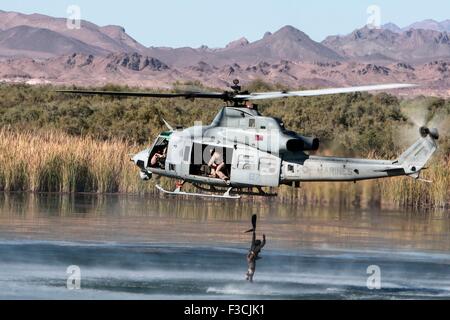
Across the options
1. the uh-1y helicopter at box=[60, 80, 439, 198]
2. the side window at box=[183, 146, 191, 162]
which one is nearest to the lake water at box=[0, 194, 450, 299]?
the uh-1y helicopter at box=[60, 80, 439, 198]

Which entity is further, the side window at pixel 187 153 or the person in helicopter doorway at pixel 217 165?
the side window at pixel 187 153

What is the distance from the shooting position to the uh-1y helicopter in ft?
89.6

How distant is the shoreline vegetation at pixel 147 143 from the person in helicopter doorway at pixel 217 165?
7.57ft

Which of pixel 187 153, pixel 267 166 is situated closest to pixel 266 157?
pixel 267 166

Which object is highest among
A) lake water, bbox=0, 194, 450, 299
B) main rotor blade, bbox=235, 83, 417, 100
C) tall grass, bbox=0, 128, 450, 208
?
main rotor blade, bbox=235, 83, 417, 100

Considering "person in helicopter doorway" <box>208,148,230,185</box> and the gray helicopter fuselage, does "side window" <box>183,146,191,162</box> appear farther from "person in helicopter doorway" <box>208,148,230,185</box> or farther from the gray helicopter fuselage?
"person in helicopter doorway" <box>208,148,230,185</box>

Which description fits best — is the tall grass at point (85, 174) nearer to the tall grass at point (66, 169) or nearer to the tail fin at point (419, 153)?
the tall grass at point (66, 169)

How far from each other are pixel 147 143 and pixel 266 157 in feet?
80.8

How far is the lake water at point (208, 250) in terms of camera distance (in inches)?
952

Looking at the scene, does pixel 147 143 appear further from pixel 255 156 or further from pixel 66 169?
pixel 255 156

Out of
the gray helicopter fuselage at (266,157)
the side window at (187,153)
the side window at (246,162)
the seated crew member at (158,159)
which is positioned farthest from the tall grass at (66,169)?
the side window at (246,162)

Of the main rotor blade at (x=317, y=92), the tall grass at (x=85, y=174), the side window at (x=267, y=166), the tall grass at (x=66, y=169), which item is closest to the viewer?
the main rotor blade at (x=317, y=92)

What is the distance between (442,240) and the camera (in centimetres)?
3250

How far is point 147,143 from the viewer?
52500 mm
